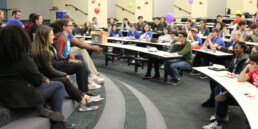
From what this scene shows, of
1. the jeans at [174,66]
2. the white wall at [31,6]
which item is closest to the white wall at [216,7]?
the white wall at [31,6]

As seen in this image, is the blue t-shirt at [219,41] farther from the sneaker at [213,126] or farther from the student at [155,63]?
the sneaker at [213,126]

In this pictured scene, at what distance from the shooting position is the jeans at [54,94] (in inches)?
144

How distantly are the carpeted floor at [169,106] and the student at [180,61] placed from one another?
0.22 metres

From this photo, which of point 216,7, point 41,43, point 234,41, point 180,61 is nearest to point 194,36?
point 234,41

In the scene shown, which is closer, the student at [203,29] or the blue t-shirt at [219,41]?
the blue t-shirt at [219,41]

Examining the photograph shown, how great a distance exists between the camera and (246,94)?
3.90 metres

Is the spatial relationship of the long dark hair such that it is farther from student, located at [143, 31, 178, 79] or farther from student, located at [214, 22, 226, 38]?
student, located at [214, 22, 226, 38]

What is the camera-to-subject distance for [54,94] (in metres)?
A: 3.71

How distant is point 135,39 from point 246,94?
7111 mm

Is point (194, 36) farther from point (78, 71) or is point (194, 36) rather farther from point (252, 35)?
point (78, 71)

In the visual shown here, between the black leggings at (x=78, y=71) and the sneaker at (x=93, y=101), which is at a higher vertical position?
the black leggings at (x=78, y=71)

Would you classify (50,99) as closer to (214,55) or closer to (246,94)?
(246,94)

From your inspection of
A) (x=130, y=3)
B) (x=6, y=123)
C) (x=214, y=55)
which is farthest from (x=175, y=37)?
(x=130, y=3)

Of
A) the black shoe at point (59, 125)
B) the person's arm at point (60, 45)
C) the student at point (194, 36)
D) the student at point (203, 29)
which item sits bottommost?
the black shoe at point (59, 125)
